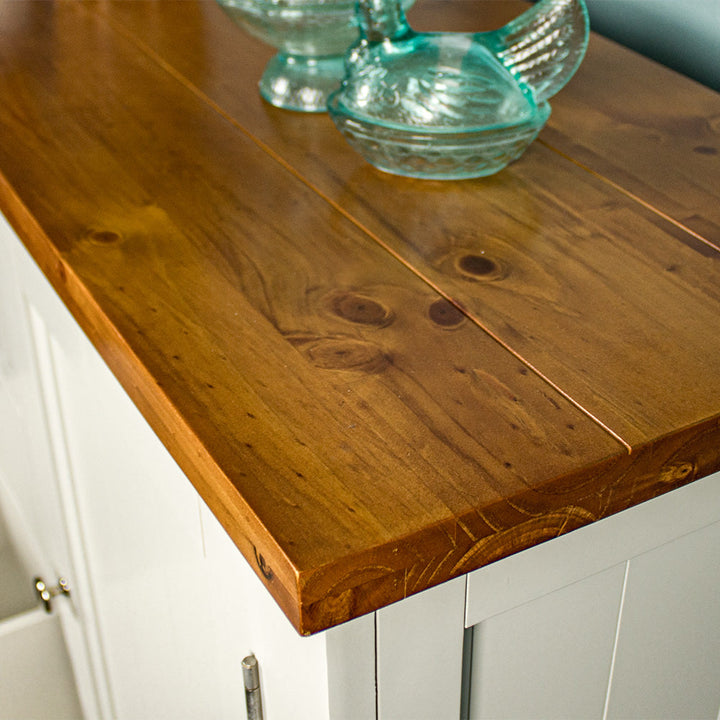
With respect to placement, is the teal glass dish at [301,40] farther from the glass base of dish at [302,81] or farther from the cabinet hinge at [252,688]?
the cabinet hinge at [252,688]

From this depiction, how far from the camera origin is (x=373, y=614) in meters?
0.46

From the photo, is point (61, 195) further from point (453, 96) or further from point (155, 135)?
point (453, 96)

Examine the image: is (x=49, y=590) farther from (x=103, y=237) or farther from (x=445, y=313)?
(x=445, y=313)

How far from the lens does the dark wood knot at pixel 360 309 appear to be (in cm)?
56

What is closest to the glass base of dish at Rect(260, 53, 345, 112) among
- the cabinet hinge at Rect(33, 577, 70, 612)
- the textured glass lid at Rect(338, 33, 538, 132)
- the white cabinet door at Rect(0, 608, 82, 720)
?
the textured glass lid at Rect(338, 33, 538, 132)

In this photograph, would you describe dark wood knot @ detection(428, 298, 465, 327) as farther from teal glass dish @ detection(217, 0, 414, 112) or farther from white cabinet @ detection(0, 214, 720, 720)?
teal glass dish @ detection(217, 0, 414, 112)

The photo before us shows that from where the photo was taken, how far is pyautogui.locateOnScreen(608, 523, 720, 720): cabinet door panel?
58 centimetres

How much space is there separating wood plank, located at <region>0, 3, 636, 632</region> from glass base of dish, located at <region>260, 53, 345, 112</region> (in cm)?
8

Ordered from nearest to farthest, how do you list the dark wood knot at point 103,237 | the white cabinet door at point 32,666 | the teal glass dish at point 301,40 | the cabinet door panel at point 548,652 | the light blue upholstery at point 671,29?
the cabinet door panel at point 548,652, the dark wood knot at point 103,237, the teal glass dish at point 301,40, the light blue upholstery at point 671,29, the white cabinet door at point 32,666

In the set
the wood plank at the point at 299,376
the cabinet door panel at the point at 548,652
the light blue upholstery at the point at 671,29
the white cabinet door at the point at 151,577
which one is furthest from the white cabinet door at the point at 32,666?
the light blue upholstery at the point at 671,29

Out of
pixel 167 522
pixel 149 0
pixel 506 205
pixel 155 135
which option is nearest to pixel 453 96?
pixel 506 205

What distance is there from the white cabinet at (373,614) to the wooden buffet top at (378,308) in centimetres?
6

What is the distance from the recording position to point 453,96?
70cm

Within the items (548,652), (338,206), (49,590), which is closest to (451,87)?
(338,206)
